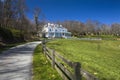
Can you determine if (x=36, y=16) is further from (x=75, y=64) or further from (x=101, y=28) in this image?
(x=101, y=28)

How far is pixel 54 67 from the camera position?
910 centimetres

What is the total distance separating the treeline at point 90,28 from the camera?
122900 mm

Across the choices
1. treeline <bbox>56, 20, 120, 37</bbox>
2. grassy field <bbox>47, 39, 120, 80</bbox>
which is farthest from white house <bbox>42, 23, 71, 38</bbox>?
grassy field <bbox>47, 39, 120, 80</bbox>

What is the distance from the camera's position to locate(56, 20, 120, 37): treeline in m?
123

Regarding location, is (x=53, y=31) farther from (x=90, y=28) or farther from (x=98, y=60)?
(x=98, y=60)

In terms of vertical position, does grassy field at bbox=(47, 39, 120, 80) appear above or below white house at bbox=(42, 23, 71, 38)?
below

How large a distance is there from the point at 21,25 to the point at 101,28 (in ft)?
353

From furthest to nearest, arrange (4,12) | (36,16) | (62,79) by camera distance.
→ 1. (36,16)
2. (4,12)
3. (62,79)

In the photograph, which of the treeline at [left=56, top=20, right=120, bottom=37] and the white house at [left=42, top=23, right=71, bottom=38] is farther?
the treeline at [left=56, top=20, right=120, bottom=37]

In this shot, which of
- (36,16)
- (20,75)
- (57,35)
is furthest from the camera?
(57,35)

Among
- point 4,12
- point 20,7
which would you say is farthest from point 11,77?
point 20,7

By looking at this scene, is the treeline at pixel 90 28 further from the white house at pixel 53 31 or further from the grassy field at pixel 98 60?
the grassy field at pixel 98 60

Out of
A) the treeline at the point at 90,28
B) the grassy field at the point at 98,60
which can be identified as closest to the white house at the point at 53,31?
the treeline at the point at 90,28

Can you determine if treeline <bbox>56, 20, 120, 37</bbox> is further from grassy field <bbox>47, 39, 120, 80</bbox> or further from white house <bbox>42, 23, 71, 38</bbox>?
grassy field <bbox>47, 39, 120, 80</bbox>
